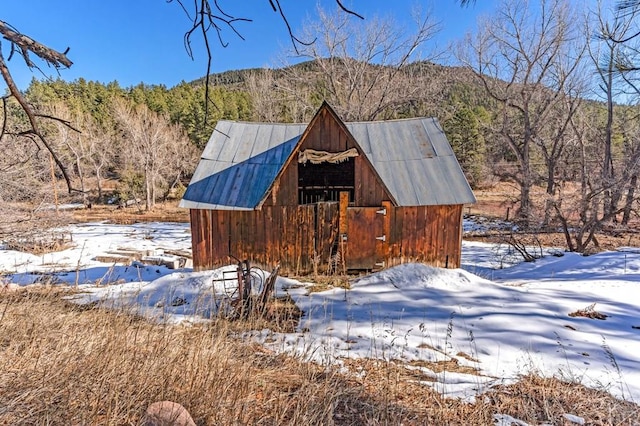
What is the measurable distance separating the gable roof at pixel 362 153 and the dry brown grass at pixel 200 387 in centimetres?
557

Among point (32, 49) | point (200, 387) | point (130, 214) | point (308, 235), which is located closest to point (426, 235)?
point (308, 235)

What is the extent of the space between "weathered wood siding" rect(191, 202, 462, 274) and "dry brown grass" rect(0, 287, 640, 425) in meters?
5.13

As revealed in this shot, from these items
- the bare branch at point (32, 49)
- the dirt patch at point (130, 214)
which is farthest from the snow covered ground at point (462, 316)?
the dirt patch at point (130, 214)

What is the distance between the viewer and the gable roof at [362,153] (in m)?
8.91

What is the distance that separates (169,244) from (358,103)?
14.8 metres

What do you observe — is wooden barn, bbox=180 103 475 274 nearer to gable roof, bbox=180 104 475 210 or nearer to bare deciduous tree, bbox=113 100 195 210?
gable roof, bbox=180 104 475 210

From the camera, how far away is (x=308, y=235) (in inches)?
348

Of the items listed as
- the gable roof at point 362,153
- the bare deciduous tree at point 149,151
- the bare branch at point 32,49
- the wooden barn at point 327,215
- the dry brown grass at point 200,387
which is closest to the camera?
the bare branch at point 32,49

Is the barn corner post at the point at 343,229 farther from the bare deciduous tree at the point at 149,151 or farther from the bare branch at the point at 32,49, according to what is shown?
the bare deciduous tree at the point at 149,151

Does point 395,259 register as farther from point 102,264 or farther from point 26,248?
point 26,248

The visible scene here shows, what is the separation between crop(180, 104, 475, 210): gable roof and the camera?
8906 mm

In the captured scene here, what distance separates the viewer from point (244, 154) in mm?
10195

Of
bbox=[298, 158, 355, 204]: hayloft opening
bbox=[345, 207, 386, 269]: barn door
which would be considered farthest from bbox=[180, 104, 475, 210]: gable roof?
bbox=[298, 158, 355, 204]: hayloft opening

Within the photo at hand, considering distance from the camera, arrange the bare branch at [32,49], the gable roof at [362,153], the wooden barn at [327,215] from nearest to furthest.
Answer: the bare branch at [32,49], the wooden barn at [327,215], the gable roof at [362,153]
